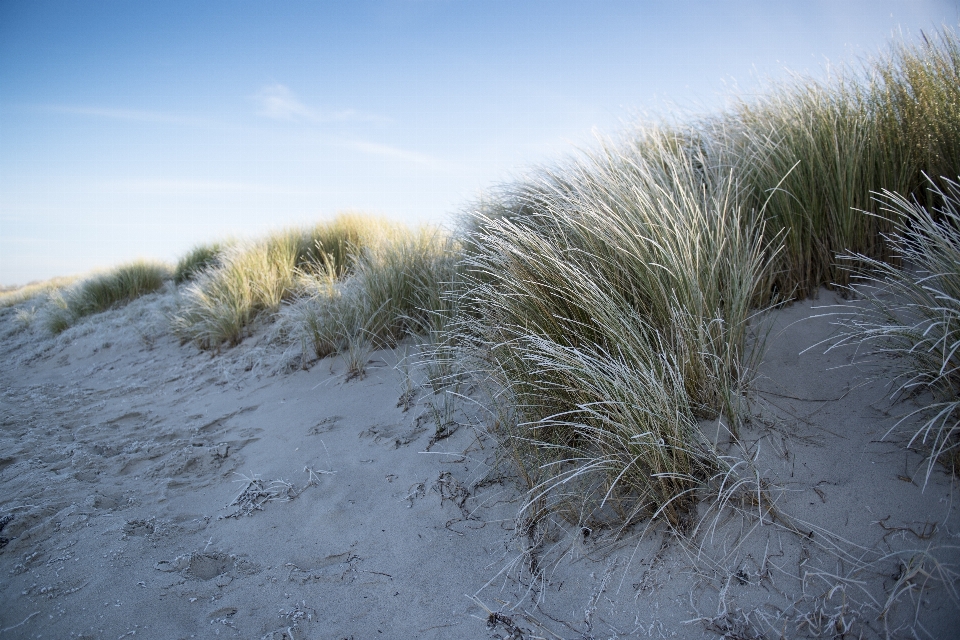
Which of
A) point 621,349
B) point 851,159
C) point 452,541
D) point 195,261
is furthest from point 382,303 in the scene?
point 195,261

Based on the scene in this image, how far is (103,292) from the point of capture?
30.7 feet

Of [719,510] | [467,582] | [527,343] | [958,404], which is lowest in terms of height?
[467,582]

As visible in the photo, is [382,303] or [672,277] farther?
[382,303]

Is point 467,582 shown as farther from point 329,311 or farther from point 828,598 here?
point 329,311

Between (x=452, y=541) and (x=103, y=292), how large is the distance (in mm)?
9987

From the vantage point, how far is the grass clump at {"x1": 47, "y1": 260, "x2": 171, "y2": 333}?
8.92 meters

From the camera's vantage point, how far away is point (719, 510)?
1758mm

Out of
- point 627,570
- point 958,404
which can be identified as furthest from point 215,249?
point 958,404

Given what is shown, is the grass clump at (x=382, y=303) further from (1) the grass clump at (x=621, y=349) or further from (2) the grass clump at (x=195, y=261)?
(2) the grass clump at (x=195, y=261)

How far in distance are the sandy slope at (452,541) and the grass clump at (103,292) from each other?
695cm

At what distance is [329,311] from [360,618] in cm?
292

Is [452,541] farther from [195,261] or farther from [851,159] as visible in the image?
[195,261]

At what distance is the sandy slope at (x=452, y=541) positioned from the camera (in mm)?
1624

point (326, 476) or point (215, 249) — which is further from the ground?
point (215, 249)
